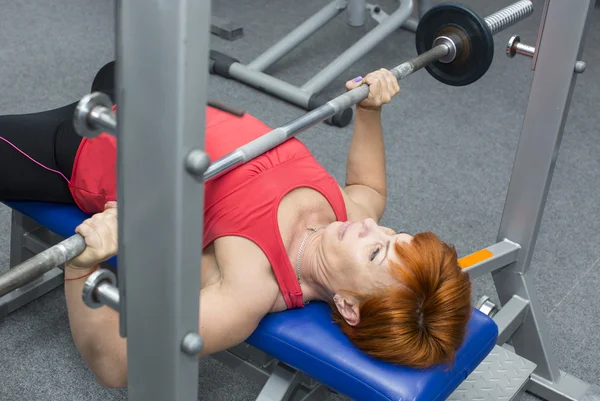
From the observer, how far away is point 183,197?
0.92 m

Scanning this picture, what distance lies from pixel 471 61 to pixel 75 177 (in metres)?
0.95

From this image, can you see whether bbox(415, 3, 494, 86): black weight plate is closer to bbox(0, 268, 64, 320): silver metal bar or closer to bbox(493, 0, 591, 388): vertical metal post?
bbox(493, 0, 591, 388): vertical metal post

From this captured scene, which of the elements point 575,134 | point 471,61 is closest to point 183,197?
point 471,61

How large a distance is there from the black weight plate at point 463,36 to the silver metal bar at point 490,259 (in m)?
0.42

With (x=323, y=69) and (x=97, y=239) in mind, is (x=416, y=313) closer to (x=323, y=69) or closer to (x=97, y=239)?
(x=97, y=239)

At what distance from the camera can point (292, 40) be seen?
343 centimetres

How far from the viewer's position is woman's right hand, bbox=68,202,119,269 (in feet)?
3.73

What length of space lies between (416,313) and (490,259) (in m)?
0.55

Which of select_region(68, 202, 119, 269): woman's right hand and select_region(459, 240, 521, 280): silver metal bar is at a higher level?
select_region(68, 202, 119, 269): woman's right hand

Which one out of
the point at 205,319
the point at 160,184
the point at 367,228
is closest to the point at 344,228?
the point at 367,228

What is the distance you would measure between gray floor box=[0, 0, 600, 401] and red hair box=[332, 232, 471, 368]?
2.09 feet

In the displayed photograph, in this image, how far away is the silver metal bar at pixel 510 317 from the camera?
78.7 inches

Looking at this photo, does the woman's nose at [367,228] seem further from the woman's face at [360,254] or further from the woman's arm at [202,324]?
the woman's arm at [202,324]

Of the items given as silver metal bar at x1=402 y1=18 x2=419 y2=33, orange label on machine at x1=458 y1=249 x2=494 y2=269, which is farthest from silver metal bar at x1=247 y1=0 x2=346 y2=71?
orange label on machine at x1=458 y1=249 x2=494 y2=269
